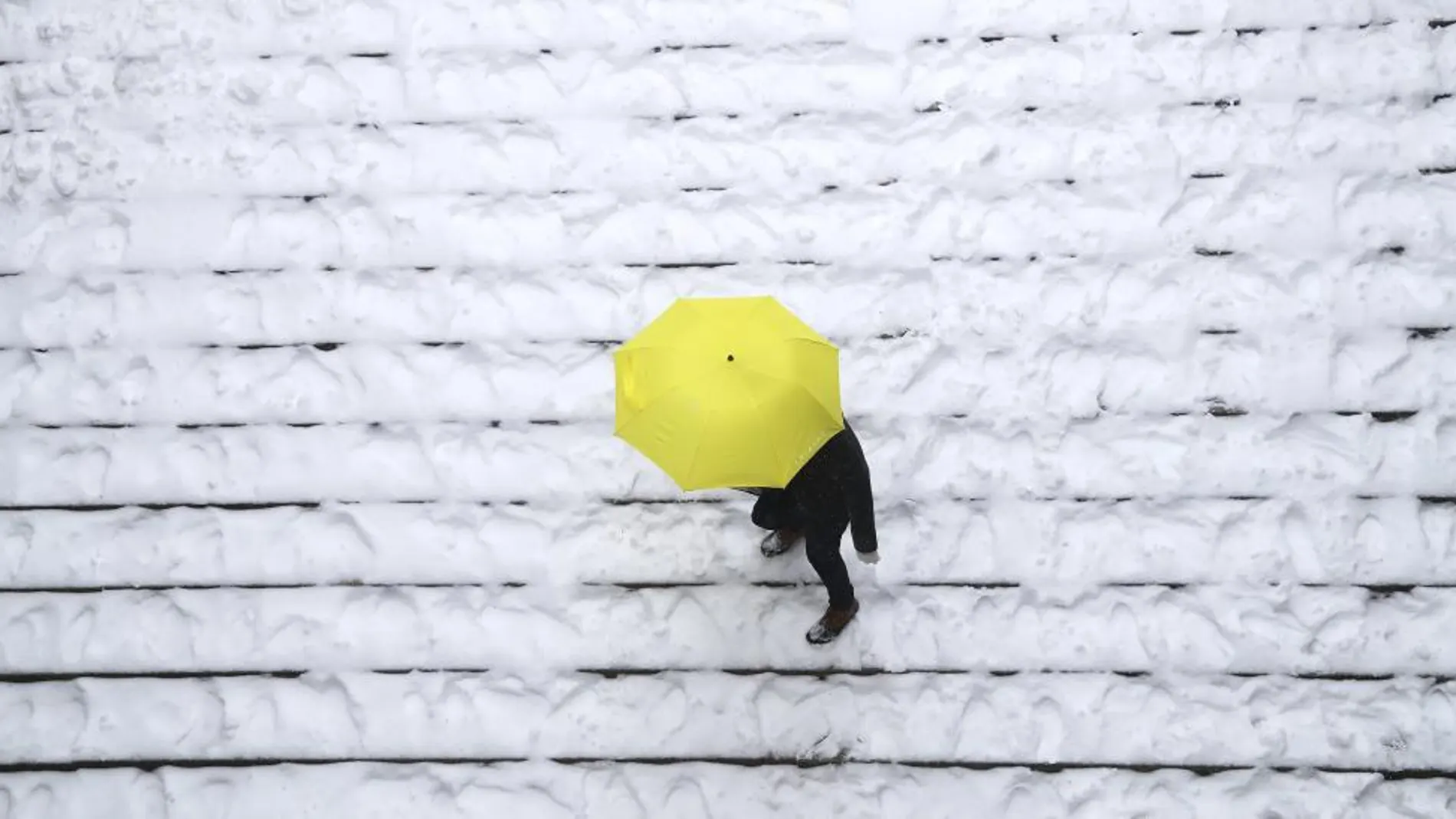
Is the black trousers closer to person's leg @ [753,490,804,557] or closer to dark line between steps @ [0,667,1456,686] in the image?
person's leg @ [753,490,804,557]

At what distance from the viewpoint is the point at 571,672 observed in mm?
3268

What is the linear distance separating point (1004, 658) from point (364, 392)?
85.1 inches

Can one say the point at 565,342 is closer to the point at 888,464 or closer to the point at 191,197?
the point at 888,464

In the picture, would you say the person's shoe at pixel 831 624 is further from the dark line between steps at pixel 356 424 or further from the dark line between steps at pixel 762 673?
the dark line between steps at pixel 356 424

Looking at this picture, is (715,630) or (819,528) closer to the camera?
(819,528)

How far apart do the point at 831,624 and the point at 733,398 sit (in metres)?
1.08

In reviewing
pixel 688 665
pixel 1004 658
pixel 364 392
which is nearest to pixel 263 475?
pixel 364 392

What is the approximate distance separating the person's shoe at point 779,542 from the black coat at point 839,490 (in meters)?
0.42

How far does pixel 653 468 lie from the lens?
11.3 feet

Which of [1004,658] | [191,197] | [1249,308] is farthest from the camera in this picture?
[191,197]

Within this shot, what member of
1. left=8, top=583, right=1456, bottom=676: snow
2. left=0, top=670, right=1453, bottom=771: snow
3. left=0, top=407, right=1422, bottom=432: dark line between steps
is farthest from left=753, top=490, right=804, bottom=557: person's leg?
left=0, top=407, right=1422, bottom=432: dark line between steps

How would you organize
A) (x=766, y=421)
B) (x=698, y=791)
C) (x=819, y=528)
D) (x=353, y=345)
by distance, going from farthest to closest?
(x=353, y=345) → (x=698, y=791) → (x=819, y=528) → (x=766, y=421)

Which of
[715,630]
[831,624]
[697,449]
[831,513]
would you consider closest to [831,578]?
[831,624]

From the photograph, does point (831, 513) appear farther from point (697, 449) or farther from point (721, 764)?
point (721, 764)
